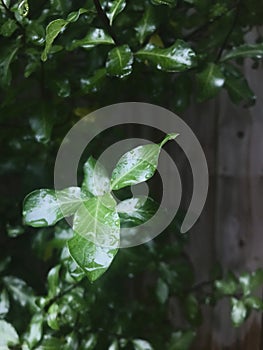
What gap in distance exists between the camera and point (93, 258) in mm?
653

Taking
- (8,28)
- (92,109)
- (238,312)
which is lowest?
(238,312)

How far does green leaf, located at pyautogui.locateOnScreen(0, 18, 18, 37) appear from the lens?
2.62 feet

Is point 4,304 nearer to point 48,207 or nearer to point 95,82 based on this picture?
point 48,207

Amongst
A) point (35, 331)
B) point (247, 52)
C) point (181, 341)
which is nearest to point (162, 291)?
point (181, 341)

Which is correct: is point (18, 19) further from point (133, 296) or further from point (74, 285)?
point (133, 296)

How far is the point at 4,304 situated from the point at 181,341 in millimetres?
383

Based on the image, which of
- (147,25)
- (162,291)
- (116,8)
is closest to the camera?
(116,8)

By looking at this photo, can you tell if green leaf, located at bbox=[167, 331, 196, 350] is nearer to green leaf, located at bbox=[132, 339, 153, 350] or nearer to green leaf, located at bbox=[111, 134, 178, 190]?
green leaf, located at bbox=[132, 339, 153, 350]

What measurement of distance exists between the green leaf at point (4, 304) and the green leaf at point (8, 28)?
0.49m

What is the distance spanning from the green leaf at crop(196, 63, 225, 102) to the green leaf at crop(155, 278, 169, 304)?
Answer: 1.36ft

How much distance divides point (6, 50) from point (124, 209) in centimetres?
33

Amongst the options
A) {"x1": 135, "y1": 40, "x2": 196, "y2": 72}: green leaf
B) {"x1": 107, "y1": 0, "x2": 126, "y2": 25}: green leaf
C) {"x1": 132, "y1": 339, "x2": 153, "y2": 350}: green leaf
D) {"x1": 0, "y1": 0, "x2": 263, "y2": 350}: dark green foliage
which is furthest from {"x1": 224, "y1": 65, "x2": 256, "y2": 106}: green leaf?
{"x1": 132, "y1": 339, "x2": 153, "y2": 350}: green leaf

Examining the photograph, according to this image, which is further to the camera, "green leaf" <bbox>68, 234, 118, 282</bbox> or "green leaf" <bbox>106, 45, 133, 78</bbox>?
"green leaf" <bbox>106, 45, 133, 78</bbox>

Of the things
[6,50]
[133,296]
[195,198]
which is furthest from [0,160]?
[133,296]
